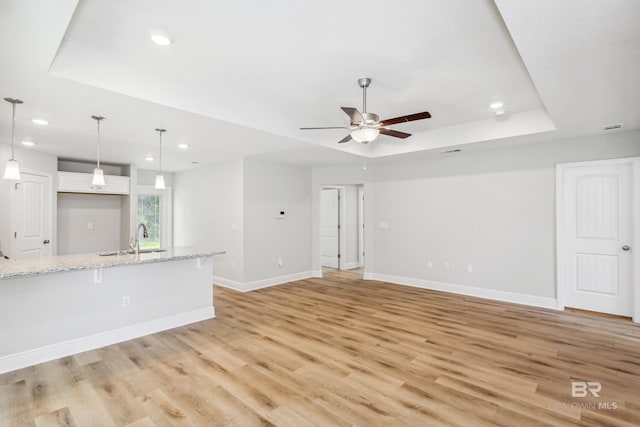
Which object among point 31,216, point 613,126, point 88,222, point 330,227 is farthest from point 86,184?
point 613,126

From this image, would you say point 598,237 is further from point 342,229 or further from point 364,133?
point 342,229

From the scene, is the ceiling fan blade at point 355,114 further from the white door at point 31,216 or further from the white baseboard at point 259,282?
the white door at point 31,216

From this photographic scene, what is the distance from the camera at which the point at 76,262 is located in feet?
10.7

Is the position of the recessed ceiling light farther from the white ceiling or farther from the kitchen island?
the kitchen island

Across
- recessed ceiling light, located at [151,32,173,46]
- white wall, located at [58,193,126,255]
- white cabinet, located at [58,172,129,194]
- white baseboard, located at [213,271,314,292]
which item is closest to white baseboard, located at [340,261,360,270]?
white baseboard, located at [213,271,314,292]

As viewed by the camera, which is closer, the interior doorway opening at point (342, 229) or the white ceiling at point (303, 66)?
the white ceiling at point (303, 66)

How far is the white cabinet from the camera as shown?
5.73 m

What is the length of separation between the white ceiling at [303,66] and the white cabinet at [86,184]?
1328 mm

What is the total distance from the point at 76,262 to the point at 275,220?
3.49 metres

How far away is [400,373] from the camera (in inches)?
112

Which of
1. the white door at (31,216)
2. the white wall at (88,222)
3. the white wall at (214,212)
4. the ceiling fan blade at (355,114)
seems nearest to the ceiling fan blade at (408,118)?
→ the ceiling fan blade at (355,114)

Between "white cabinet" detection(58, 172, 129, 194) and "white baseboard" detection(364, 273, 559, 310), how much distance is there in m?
5.26

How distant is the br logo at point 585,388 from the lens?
2504 millimetres

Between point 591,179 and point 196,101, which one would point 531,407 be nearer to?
point 591,179
